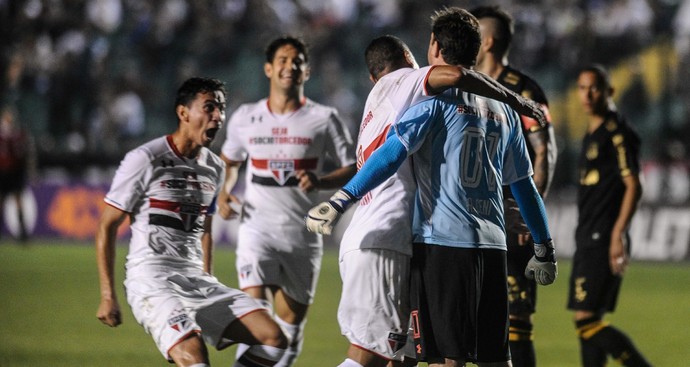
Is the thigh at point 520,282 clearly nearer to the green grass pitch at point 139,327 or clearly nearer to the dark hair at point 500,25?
the dark hair at point 500,25

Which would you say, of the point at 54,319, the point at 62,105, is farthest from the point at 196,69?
the point at 54,319

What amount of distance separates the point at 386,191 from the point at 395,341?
750 millimetres

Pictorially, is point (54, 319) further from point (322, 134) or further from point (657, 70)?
point (657, 70)

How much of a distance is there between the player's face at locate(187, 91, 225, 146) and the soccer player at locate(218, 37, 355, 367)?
1360 mm

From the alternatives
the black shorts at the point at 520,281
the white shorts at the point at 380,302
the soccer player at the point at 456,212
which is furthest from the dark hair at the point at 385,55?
the black shorts at the point at 520,281

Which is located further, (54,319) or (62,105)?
(62,105)

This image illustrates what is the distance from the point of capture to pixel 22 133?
20125 millimetres

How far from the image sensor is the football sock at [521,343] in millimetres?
6863

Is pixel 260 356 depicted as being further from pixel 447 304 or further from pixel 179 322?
pixel 447 304

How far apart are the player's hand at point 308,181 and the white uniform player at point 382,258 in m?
1.71

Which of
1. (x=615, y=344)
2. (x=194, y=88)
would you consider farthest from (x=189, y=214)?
(x=615, y=344)

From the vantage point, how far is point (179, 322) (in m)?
5.71

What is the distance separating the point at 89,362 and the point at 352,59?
1277 centimetres

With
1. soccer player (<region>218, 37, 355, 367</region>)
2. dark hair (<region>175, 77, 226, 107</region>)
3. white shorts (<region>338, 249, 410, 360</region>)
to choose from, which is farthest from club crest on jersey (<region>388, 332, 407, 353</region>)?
soccer player (<region>218, 37, 355, 367</region>)
